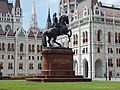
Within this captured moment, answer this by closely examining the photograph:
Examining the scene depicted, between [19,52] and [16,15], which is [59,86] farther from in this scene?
[16,15]

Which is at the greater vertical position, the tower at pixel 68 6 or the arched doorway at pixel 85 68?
the tower at pixel 68 6

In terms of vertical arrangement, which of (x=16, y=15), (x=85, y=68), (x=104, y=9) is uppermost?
(x=16, y=15)

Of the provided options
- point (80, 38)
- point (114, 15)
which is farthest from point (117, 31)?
point (80, 38)

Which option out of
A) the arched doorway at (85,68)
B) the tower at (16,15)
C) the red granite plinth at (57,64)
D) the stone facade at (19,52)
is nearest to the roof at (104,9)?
the arched doorway at (85,68)

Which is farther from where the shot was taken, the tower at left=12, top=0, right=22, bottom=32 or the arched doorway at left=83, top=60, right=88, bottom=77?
the tower at left=12, top=0, right=22, bottom=32

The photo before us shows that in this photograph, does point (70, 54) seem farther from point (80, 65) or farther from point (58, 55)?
point (80, 65)

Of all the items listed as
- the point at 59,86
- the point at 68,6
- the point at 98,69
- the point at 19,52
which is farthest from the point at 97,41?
the point at 59,86

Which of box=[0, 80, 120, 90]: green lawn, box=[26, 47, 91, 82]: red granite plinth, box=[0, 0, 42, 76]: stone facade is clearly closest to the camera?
box=[0, 80, 120, 90]: green lawn

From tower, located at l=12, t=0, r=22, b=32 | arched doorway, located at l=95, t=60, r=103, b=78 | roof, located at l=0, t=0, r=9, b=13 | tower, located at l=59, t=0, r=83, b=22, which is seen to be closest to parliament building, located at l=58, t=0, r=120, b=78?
arched doorway, located at l=95, t=60, r=103, b=78

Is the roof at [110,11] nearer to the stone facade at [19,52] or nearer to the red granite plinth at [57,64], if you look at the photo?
the stone facade at [19,52]

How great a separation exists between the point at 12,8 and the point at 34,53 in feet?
101

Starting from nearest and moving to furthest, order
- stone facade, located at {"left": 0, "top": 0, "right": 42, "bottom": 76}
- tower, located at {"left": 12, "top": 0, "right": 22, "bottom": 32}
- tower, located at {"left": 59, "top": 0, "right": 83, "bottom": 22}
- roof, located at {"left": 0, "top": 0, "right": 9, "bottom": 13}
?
stone facade, located at {"left": 0, "top": 0, "right": 42, "bottom": 76}
tower, located at {"left": 59, "top": 0, "right": 83, "bottom": 22}
roof, located at {"left": 0, "top": 0, "right": 9, "bottom": 13}
tower, located at {"left": 12, "top": 0, "right": 22, "bottom": 32}

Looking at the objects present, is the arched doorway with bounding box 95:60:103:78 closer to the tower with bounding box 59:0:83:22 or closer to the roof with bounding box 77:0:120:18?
the roof with bounding box 77:0:120:18

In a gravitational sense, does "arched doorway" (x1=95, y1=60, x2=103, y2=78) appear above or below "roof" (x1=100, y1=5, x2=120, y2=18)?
below
